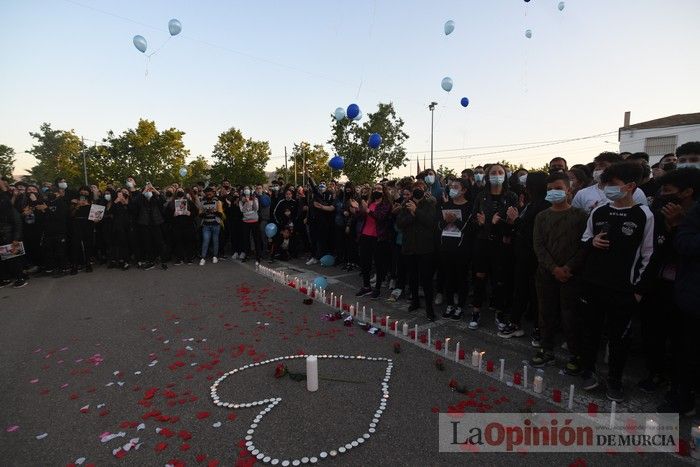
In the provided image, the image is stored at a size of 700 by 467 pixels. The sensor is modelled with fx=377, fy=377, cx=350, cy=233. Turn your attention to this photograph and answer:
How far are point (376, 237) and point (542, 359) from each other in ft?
13.6

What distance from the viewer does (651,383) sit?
4.07 meters

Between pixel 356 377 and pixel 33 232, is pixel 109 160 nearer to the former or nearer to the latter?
pixel 33 232

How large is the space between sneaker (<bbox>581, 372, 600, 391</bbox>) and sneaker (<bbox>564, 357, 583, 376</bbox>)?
14 cm

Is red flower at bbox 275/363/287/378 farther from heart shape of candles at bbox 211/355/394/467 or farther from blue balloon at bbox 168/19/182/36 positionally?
blue balloon at bbox 168/19/182/36

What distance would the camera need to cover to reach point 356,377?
442 cm

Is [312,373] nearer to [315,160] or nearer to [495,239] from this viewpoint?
[495,239]

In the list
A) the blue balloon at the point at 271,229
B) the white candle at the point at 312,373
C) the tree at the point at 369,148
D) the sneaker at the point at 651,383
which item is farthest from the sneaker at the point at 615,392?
the tree at the point at 369,148

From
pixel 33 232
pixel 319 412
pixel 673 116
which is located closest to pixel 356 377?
pixel 319 412

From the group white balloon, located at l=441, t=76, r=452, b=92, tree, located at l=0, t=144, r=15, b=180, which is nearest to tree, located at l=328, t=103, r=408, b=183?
white balloon, located at l=441, t=76, r=452, b=92

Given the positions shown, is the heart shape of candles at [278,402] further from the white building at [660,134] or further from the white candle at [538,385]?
the white building at [660,134]

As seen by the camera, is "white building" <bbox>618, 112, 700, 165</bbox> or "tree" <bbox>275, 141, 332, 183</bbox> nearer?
"white building" <bbox>618, 112, 700, 165</bbox>

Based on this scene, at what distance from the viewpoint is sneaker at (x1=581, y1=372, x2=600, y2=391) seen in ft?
13.2

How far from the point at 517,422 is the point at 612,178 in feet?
8.51

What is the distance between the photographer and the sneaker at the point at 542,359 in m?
4.63
